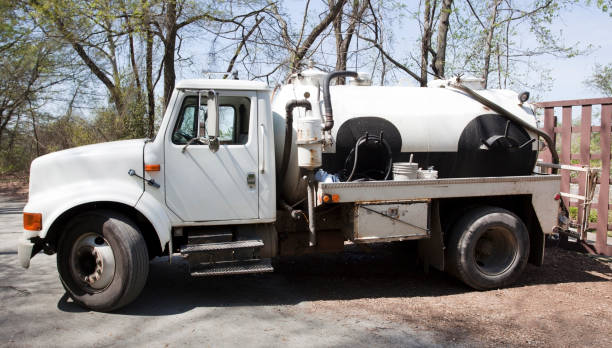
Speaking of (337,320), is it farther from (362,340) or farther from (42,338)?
(42,338)

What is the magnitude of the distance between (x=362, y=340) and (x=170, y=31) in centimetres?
1081

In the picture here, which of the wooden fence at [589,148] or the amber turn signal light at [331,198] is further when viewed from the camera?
the wooden fence at [589,148]

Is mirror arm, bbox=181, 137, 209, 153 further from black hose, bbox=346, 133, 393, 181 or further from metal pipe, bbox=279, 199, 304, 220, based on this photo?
→ black hose, bbox=346, 133, 393, 181

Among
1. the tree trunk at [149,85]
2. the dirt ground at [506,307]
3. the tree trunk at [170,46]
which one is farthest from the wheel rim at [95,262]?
the tree trunk at [149,85]

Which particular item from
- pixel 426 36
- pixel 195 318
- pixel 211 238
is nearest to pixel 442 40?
pixel 426 36

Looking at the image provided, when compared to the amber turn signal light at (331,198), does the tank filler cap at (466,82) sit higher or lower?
higher

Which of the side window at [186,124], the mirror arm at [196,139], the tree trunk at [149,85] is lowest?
the mirror arm at [196,139]

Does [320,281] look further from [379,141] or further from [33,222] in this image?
[33,222]

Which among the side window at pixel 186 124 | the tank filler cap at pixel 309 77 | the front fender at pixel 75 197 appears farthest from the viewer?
the tank filler cap at pixel 309 77

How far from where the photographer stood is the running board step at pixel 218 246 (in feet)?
15.9

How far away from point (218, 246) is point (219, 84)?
1759 mm

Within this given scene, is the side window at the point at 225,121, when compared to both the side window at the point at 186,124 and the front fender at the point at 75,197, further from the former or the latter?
the front fender at the point at 75,197

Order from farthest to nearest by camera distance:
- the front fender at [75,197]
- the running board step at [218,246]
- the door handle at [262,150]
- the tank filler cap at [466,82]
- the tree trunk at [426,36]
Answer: the tree trunk at [426,36]
the tank filler cap at [466,82]
the door handle at [262,150]
the running board step at [218,246]
the front fender at [75,197]

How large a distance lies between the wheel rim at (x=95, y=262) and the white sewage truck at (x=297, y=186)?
0.01 metres
